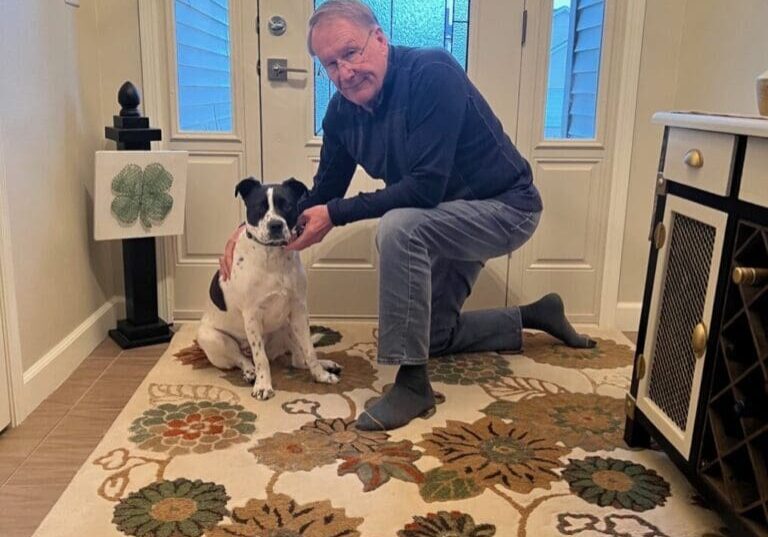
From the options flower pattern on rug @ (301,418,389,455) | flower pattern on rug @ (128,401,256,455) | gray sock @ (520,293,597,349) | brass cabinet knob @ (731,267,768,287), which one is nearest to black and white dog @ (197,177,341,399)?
flower pattern on rug @ (128,401,256,455)

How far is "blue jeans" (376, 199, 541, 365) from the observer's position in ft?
6.35

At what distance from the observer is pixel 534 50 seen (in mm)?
2754

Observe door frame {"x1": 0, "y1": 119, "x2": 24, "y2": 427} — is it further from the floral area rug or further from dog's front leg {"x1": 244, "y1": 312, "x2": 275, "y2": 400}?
dog's front leg {"x1": 244, "y1": 312, "x2": 275, "y2": 400}

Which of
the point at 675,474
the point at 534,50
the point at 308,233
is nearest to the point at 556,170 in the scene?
the point at 534,50

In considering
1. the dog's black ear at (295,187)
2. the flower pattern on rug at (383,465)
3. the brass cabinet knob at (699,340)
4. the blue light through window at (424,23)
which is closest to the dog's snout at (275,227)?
the dog's black ear at (295,187)

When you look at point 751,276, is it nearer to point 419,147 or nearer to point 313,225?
point 419,147

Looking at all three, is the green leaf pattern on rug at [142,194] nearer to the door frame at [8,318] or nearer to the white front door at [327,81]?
the white front door at [327,81]

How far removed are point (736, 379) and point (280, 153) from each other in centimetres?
195

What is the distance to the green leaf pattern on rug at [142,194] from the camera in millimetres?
2498

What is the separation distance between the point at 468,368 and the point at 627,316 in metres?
0.91

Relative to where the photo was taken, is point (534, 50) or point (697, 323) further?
point (534, 50)

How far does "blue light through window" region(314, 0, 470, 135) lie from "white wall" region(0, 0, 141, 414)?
2.75 ft

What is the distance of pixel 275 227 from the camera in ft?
6.85

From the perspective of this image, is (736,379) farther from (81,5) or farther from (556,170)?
(81,5)
